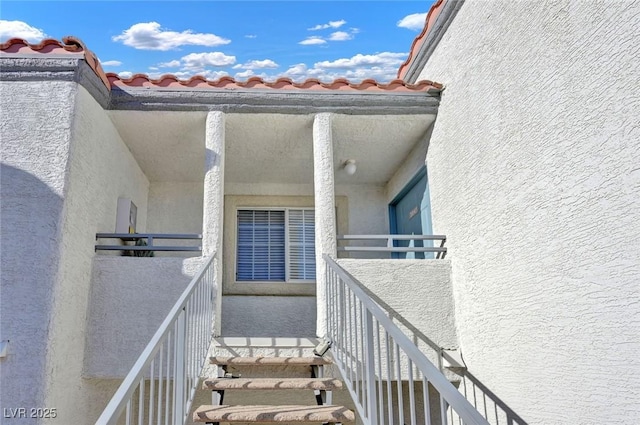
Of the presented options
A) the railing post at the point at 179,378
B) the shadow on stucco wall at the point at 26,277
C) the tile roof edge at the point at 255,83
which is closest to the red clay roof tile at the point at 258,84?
the tile roof edge at the point at 255,83

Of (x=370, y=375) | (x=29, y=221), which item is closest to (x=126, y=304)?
(x=29, y=221)

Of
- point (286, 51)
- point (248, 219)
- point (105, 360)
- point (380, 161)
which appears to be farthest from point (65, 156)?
point (286, 51)

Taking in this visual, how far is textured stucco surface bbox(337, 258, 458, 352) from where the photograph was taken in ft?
18.0

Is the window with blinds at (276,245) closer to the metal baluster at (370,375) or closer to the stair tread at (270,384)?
the stair tread at (270,384)

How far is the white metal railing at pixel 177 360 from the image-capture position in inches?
90.1

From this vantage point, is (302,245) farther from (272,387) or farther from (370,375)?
(370,375)

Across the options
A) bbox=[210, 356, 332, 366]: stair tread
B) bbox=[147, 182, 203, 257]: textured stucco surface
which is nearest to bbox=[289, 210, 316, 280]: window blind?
bbox=[147, 182, 203, 257]: textured stucco surface

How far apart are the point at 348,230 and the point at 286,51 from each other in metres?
8.59

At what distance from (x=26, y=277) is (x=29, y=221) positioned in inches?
22.0

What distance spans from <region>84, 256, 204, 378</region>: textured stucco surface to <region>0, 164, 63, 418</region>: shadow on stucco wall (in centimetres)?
86

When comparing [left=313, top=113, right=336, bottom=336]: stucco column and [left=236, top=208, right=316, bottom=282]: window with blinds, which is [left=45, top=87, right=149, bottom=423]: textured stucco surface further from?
[left=236, top=208, right=316, bottom=282]: window with blinds

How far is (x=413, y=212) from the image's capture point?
24.5ft

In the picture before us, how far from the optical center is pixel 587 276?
3.24 m

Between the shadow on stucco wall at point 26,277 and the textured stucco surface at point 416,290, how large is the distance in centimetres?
315
